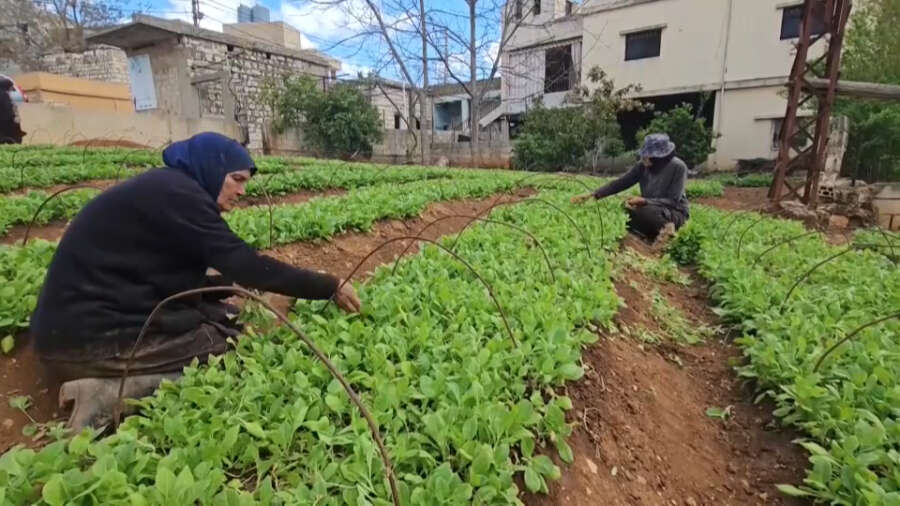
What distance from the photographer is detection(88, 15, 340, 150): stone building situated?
18.4m

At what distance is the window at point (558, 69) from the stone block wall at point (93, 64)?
68.6 ft

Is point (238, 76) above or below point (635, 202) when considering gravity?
above

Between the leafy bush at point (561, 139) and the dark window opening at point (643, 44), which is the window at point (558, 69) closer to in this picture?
the dark window opening at point (643, 44)

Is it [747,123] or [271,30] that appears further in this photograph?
[271,30]

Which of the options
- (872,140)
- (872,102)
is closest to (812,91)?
(872,102)

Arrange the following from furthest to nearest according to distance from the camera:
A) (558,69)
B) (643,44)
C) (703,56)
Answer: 1. (558,69)
2. (643,44)
3. (703,56)

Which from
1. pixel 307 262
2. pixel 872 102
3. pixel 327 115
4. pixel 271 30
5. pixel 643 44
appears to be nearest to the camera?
pixel 307 262

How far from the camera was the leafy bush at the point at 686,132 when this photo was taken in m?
17.8

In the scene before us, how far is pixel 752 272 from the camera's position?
14.2ft

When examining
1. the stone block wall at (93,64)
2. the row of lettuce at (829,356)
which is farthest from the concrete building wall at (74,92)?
the row of lettuce at (829,356)

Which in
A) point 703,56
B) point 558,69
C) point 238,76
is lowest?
point 238,76

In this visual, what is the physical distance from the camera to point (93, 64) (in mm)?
23938

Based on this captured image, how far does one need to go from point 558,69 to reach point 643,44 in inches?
182

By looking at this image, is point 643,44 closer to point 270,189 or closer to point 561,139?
point 561,139
